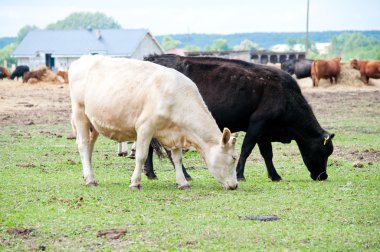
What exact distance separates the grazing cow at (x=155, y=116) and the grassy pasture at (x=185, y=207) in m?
0.47

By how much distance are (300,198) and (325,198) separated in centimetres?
34

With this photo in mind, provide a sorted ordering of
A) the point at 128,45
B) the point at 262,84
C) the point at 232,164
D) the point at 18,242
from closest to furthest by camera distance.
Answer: the point at 18,242 → the point at 232,164 → the point at 262,84 → the point at 128,45

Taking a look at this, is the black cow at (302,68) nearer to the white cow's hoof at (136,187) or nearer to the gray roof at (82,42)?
the gray roof at (82,42)

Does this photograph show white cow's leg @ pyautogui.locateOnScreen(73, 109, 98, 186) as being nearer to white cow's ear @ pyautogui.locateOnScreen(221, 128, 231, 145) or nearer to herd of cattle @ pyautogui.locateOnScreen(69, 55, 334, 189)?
herd of cattle @ pyautogui.locateOnScreen(69, 55, 334, 189)

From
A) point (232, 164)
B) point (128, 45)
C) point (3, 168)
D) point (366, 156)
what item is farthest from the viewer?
point (128, 45)

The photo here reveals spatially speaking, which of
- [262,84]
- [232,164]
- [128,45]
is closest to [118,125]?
[232,164]

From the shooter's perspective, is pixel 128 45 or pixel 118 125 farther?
pixel 128 45

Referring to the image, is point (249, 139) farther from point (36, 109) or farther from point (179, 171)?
point (36, 109)

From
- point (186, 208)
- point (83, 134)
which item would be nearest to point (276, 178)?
point (83, 134)

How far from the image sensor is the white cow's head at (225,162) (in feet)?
37.0

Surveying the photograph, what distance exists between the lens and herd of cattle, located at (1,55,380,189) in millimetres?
11320

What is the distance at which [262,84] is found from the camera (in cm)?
1277

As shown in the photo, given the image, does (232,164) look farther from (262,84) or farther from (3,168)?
(3,168)

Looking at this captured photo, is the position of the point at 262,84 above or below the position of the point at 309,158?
above
